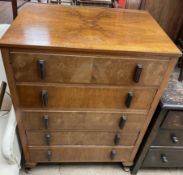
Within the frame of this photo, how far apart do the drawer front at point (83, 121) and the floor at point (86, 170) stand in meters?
0.46

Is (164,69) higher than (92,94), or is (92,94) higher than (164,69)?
(164,69)

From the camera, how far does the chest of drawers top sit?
735 millimetres

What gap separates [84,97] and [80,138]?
0.33 meters

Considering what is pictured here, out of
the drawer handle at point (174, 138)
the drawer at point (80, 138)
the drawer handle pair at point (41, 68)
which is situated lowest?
the drawer at point (80, 138)

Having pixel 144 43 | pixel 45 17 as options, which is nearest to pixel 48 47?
pixel 45 17

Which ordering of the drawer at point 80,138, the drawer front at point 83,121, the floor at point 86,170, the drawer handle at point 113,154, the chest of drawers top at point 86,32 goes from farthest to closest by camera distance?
the floor at point 86,170 < the drawer handle at point 113,154 < the drawer at point 80,138 < the drawer front at point 83,121 < the chest of drawers top at point 86,32

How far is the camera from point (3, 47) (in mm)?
705

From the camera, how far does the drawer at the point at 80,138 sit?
108 cm

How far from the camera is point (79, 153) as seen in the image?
1.21m

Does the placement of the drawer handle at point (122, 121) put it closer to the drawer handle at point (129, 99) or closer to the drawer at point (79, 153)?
the drawer handle at point (129, 99)

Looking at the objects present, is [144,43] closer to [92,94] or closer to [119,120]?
[92,94]

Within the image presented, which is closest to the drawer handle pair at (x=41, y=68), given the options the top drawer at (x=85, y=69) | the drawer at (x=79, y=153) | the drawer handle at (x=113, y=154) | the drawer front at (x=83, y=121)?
the top drawer at (x=85, y=69)

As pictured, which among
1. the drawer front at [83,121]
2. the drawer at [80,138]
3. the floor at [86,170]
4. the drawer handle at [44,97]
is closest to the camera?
the drawer handle at [44,97]

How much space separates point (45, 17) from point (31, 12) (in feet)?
0.32
